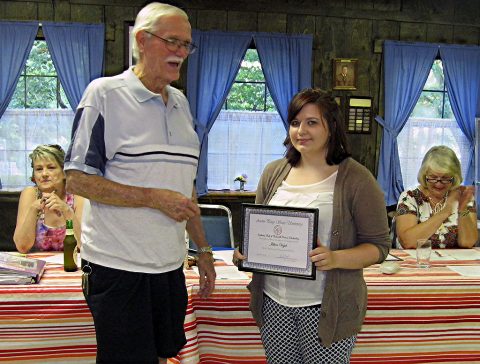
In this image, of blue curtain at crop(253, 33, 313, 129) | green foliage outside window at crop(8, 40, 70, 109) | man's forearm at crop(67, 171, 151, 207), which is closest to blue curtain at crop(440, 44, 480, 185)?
blue curtain at crop(253, 33, 313, 129)

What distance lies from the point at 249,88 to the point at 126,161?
428cm

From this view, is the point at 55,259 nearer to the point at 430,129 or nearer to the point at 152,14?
the point at 152,14

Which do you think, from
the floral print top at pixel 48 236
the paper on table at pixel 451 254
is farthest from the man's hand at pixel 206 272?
the paper on table at pixel 451 254

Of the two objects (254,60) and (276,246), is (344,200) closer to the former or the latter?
(276,246)

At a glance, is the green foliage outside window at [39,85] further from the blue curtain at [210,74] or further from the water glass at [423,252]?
the water glass at [423,252]

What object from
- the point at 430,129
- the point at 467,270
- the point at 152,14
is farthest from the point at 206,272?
the point at 430,129

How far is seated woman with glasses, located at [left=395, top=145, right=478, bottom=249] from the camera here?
10.0 feet

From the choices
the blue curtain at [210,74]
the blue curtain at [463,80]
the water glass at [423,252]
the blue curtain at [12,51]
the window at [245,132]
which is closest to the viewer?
the water glass at [423,252]

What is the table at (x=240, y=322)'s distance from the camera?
2.12m

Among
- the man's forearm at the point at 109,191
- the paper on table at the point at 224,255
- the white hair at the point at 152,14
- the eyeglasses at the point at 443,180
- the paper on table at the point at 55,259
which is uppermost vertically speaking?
the white hair at the point at 152,14

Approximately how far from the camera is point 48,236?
2.87m

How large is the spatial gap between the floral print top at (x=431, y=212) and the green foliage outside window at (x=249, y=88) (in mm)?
2795

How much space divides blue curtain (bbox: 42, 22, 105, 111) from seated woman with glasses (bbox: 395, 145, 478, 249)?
3347mm

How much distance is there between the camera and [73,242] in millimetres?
2418
